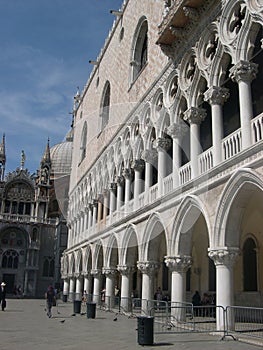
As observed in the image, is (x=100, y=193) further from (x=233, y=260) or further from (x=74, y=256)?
(x=233, y=260)

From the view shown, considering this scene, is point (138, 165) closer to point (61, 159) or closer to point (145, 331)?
point (145, 331)

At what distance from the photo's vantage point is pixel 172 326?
36.0ft

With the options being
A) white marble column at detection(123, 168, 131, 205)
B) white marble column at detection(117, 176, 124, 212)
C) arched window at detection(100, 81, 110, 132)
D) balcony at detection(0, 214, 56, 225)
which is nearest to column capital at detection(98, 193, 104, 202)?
white marble column at detection(117, 176, 124, 212)

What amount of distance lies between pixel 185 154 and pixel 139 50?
8.31 meters

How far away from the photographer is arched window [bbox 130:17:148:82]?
64.2 feet

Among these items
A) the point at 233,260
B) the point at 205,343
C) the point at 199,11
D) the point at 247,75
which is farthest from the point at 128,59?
the point at 205,343

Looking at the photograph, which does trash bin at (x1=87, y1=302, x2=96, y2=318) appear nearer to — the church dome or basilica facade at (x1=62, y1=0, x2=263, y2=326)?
basilica facade at (x1=62, y1=0, x2=263, y2=326)

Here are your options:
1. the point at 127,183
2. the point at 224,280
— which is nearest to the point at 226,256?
the point at 224,280

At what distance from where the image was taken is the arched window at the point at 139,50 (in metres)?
19.6

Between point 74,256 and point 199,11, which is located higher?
point 199,11

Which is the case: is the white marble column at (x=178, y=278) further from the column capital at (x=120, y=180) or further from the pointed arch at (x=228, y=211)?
the column capital at (x=120, y=180)

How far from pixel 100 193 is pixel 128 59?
7457mm

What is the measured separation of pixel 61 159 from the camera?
5816cm

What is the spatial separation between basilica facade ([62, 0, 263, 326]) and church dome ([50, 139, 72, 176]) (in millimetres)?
33428
